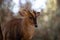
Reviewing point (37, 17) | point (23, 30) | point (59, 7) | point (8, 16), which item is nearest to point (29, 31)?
point (23, 30)

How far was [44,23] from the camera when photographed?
1.98 meters

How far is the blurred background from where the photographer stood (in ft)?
6.40

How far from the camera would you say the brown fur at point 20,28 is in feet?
6.56

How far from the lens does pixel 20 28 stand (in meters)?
2.00

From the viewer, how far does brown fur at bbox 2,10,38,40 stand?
200 cm

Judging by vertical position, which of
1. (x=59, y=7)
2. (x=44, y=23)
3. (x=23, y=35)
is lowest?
(x=23, y=35)

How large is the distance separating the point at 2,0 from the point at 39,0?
1.63 ft

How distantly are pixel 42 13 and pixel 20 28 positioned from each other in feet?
1.10

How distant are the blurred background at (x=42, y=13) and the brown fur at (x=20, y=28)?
0.06 meters

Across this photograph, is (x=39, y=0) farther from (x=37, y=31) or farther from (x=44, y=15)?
(x=37, y=31)

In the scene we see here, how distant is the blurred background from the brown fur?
0.21 ft

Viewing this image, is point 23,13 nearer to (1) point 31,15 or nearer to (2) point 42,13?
(1) point 31,15

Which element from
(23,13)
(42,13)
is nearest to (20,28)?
(23,13)

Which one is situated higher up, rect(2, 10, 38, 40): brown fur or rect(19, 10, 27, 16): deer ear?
rect(19, 10, 27, 16): deer ear
